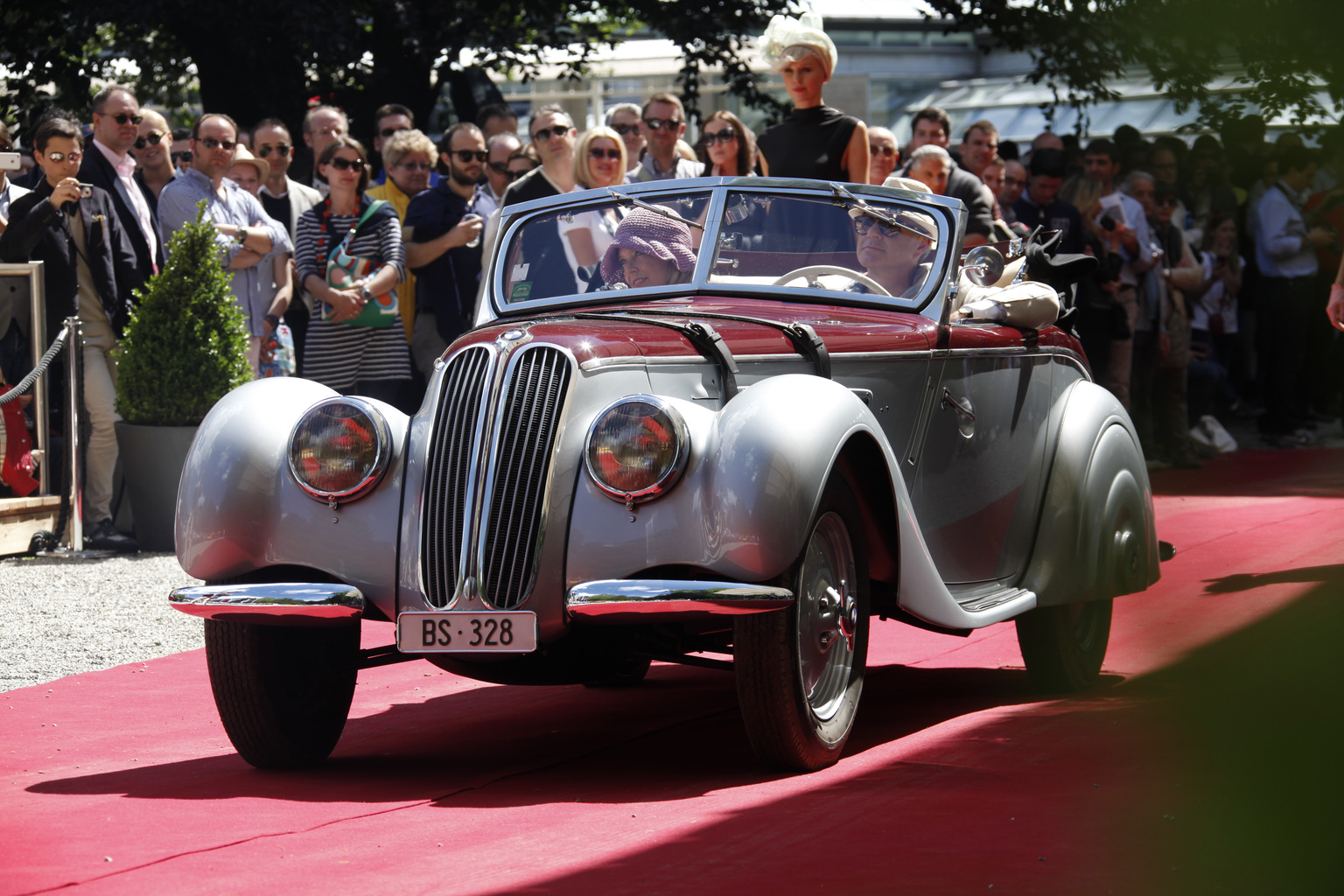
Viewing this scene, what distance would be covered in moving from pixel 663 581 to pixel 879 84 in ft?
115

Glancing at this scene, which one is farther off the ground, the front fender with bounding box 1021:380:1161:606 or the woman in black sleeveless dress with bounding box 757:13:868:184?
the woman in black sleeveless dress with bounding box 757:13:868:184

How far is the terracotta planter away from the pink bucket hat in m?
4.20

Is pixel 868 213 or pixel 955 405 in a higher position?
pixel 868 213

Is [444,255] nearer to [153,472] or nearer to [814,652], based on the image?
[153,472]

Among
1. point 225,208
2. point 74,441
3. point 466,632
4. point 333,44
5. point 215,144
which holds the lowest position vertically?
point 74,441

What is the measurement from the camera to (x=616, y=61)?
2241cm

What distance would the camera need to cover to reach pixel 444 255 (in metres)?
9.83

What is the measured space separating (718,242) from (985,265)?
0.89 m

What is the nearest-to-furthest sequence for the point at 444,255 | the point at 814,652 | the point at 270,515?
the point at 814,652
the point at 270,515
the point at 444,255

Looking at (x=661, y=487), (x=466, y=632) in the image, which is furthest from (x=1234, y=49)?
(x=466, y=632)

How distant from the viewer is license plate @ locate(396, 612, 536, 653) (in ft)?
13.6

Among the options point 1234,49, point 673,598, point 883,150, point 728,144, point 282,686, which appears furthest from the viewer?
point 883,150

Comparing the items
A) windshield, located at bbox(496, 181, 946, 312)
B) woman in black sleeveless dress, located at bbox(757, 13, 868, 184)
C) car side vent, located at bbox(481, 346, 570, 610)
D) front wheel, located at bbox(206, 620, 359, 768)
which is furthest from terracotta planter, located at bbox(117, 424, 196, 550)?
car side vent, located at bbox(481, 346, 570, 610)

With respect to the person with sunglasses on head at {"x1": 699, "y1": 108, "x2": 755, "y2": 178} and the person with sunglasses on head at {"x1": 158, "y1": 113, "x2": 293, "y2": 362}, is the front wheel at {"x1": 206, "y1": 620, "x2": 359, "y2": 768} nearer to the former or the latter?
the person with sunglasses on head at {"x1": 699, "y1": 108, "x2": 755, "y2": 178}
